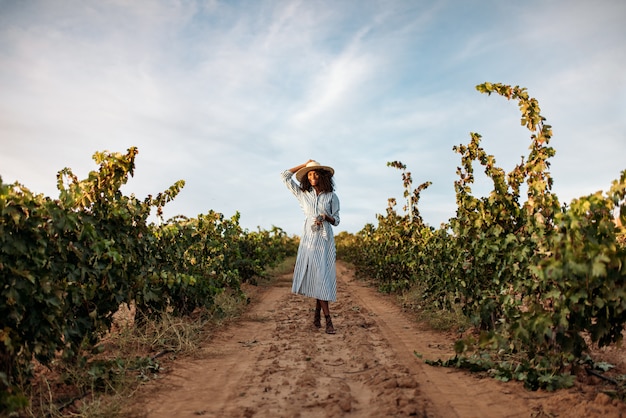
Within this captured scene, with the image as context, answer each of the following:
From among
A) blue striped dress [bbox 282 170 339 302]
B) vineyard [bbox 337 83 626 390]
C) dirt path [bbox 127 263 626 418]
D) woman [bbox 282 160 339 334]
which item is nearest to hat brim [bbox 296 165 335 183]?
woman [bbox 282 160 339 334]

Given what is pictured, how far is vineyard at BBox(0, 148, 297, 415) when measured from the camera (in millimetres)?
3629

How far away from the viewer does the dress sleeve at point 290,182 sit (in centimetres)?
729

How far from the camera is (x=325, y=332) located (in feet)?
22.3

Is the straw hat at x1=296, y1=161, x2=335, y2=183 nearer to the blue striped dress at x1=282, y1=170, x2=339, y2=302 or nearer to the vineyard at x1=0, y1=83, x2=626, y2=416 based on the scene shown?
the blue striped dress at x1=282, y1=170, x2=339, y2=302

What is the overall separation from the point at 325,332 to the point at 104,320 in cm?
285

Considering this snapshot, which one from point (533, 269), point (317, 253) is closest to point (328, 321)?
point (317, 253)

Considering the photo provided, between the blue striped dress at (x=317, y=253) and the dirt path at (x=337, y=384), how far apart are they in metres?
0.56

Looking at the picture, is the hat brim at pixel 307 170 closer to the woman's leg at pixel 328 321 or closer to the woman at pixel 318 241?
the woman at pixel 318 241

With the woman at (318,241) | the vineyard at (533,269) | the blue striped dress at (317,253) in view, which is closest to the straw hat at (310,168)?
the woman at (318,241)

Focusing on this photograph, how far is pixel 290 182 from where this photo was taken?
7.31m

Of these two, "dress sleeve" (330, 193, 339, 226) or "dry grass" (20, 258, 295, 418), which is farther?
"dress sleeve" (330, 193, 339, 226)

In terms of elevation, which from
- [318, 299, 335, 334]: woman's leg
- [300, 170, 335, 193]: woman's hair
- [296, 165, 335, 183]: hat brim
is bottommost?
[318, 299, 335, 334]: woman's leg

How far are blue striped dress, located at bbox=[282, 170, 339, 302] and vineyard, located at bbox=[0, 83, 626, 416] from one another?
1225 mm

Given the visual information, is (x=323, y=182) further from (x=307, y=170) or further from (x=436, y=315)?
(x=436, y=315)
